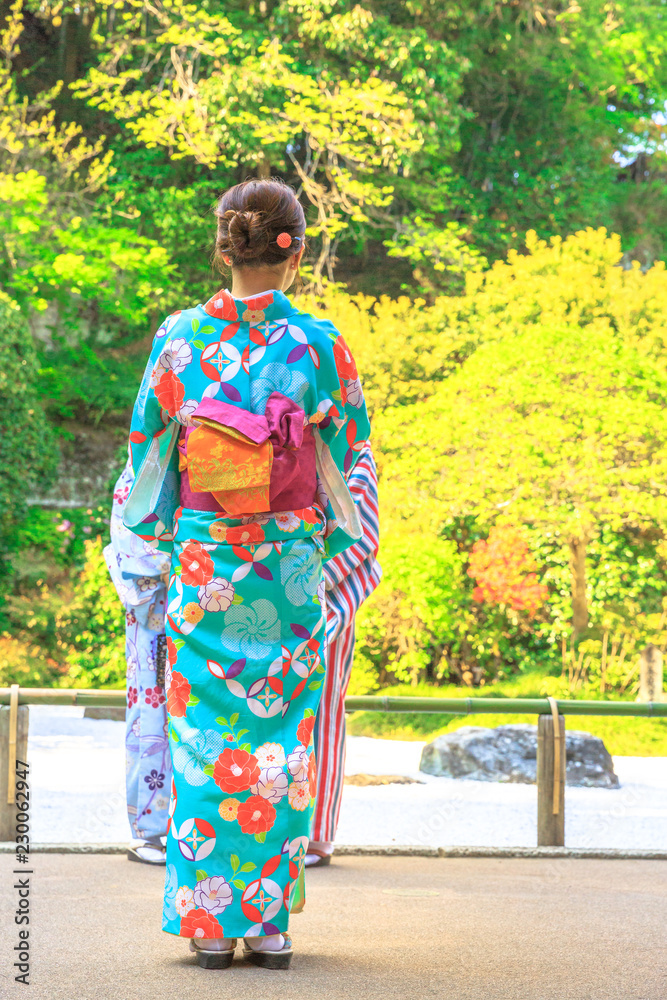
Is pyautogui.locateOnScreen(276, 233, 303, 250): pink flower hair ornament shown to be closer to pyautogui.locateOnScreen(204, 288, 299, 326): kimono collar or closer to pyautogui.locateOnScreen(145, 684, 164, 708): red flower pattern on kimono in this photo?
pyautogui.locateOnScreen(204, 288, 299, 326): kimono collar

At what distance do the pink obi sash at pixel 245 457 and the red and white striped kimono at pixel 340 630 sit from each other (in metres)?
1.15

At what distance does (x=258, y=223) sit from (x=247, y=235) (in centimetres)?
3

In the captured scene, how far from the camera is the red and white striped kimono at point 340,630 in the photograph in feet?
10.7

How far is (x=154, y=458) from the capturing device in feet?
7.25

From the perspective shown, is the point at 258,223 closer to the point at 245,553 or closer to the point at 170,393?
the point at 170,393

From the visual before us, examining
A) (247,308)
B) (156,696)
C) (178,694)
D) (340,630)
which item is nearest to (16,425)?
(156,696)

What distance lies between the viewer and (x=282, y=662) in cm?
207

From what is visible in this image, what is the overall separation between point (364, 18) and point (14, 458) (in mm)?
5651

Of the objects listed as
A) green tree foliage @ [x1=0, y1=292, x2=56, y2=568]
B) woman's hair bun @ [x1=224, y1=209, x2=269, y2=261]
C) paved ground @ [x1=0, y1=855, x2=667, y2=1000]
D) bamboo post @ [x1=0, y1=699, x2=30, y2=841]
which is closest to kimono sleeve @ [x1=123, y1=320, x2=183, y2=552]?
woman's hair bun @ [x1=224, y1=209, x2=269, y2=261]

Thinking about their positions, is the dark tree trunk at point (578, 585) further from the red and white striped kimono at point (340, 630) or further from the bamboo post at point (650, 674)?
the red and white striped kimono at point (340, 630)

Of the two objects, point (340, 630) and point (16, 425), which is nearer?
point (340, 630)

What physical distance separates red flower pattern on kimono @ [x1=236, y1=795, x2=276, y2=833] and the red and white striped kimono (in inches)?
47.4

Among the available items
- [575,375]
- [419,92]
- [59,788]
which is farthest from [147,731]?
[419,92]

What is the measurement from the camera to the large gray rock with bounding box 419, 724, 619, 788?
585 cm
